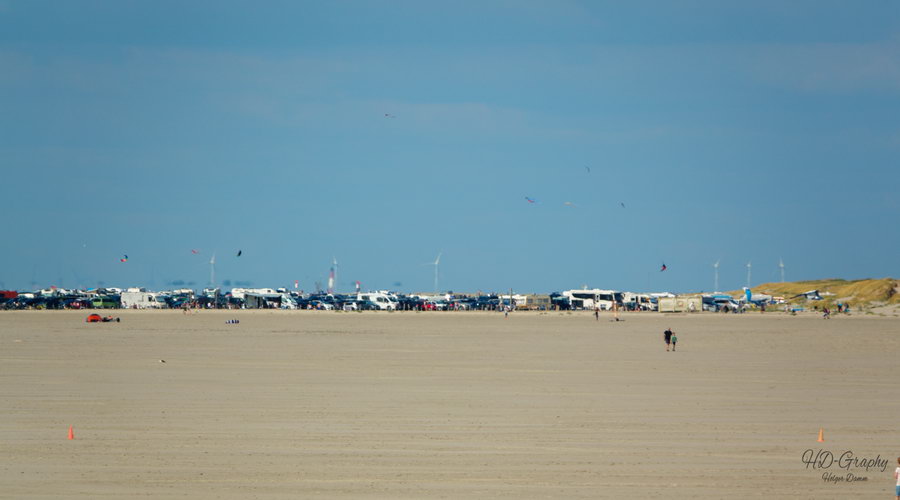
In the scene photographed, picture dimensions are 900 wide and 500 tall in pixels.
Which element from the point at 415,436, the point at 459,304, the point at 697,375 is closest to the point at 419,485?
the point at 415,436

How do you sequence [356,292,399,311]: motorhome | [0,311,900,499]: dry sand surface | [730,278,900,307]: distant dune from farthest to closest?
[356,292,399,311]: motorhome < [730,278,900,307]: distant dune < [0,311,900,499]: dry sand surface

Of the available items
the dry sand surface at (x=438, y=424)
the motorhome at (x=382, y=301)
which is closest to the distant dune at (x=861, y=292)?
the motorhome at (x=382, y=301)

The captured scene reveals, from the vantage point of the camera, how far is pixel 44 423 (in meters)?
19.3

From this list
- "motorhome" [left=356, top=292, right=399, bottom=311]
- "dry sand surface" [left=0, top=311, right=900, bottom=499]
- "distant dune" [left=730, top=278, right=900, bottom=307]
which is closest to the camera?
"dry sand surface" [left=0, top=311, right=900, bottom=499]

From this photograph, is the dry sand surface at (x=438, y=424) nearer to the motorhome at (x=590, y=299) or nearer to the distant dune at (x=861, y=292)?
the distant dune at (x=861, y=292)

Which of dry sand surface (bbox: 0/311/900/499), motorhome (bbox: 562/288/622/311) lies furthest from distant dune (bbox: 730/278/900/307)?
dry sand surface (bbox: 0/311/900/499)

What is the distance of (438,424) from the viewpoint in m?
19.6

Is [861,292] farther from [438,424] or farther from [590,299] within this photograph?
[438,424]

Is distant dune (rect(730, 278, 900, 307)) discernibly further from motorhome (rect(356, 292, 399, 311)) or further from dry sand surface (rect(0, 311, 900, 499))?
dry sand surface (rect(0, 311, 900, 499))

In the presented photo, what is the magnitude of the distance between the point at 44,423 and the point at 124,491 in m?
6.08

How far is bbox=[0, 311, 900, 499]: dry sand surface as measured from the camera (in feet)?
48.3

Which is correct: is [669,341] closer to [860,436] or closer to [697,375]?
[697,375]

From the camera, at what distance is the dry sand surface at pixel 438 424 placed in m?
14.7

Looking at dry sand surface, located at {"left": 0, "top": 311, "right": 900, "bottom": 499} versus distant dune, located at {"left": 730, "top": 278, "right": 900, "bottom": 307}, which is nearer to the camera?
dry sand surface, located at {"left": 0, "top": 311, "right": 900, "bottom": 499}
